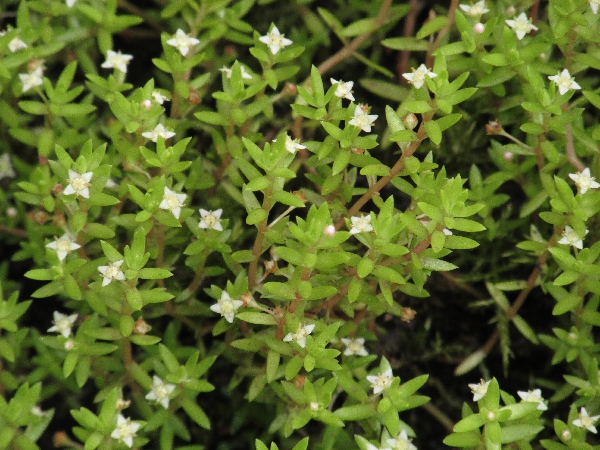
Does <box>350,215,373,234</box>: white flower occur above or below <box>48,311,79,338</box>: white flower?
above

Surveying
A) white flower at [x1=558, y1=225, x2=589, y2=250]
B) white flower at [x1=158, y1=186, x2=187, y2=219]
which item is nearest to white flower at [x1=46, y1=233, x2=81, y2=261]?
white flower at [x1=158, y1=186, x2=187, y2=219]

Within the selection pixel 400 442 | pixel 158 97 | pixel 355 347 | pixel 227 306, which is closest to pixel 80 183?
pixel 158 97

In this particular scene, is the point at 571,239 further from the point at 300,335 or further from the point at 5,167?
the point at 5,167

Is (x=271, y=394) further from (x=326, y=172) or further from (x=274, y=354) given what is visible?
(x=326, y=172)

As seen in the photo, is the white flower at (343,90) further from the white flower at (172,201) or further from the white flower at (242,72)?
the white flower at (172,201)

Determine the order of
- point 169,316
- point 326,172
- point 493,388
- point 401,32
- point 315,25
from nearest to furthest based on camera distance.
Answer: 1. point 493,388
2. point 326,172
3. point 169,316
4. point 315,25
5. point 401,32

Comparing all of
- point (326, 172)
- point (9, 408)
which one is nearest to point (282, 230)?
point (326, 172)

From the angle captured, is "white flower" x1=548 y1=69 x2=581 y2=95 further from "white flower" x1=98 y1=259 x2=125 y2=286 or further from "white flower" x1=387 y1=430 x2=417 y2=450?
"white flower" x1=98 y1=259 x2=125 y2=286

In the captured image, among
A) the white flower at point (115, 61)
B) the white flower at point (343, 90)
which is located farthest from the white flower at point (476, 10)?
the white flower at point (115, 61)

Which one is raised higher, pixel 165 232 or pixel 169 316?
pixel 165 232
